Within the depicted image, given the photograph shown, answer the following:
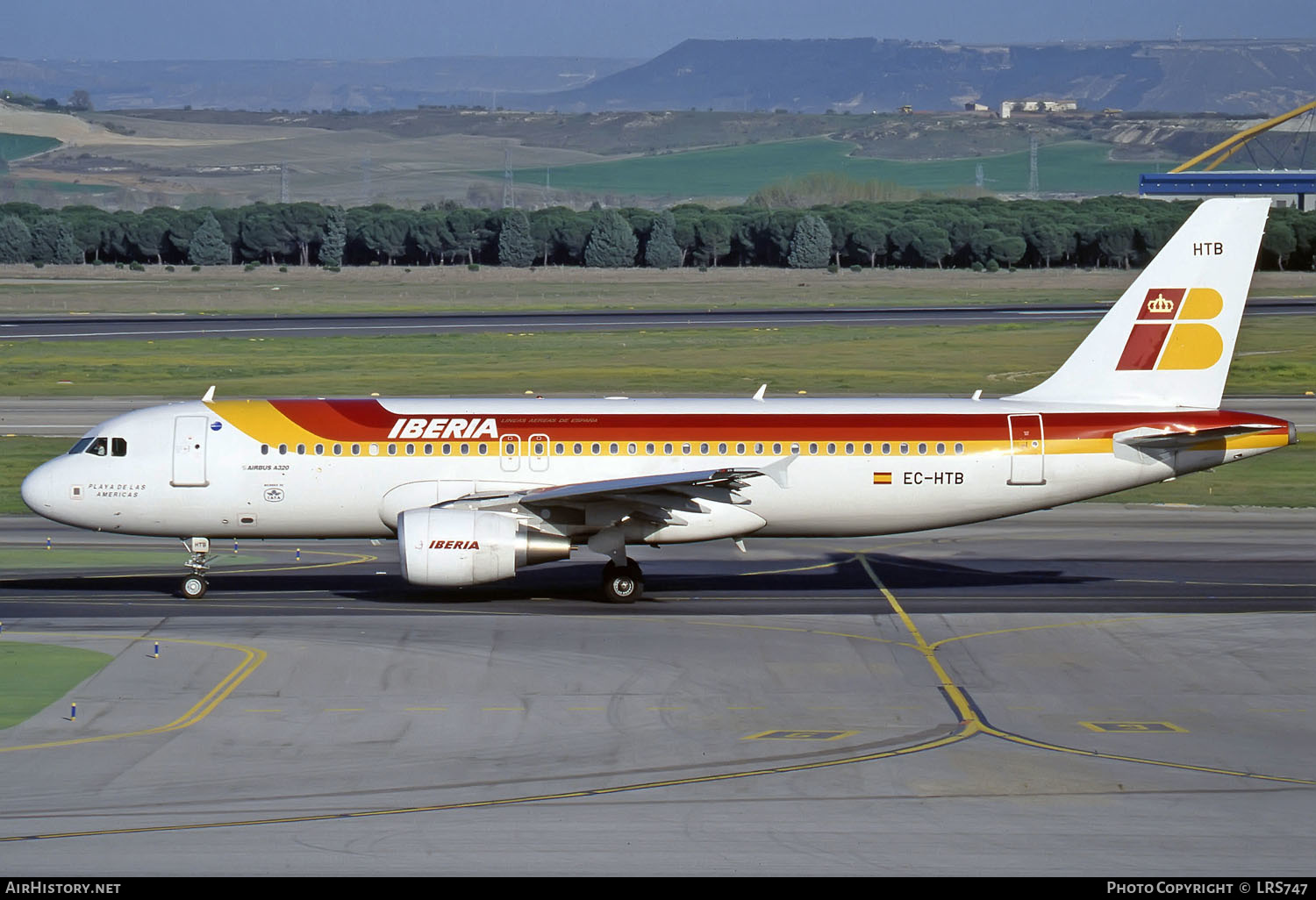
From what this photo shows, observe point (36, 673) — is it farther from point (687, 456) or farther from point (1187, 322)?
point (1187, 322)

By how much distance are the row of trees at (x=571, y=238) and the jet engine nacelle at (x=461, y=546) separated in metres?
120

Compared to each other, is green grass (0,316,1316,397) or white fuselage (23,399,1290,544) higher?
white fuselage (23,399,1290,544)

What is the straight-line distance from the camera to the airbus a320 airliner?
33406 mm

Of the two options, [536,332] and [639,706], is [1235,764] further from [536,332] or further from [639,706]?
[536,332]

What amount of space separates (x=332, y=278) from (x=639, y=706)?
11959cm

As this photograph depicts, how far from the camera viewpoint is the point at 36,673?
27.0m

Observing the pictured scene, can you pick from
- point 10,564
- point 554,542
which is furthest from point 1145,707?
point 10,564

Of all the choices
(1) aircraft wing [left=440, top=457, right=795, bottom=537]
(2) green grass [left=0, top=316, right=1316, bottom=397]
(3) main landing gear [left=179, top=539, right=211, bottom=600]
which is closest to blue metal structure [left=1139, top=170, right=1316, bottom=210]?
(2) green grass [left=0, top=316, right=1316, bottom=397]

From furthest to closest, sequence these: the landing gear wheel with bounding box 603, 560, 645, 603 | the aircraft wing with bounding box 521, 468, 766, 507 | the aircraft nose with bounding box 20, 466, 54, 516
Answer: the landing gear wheel with bounding box 603, 560, 645, 603
the aircraft nose with bounding box 20, 466, 54, 516
the aircraft wing with bounding box 521, 468, 766, 507

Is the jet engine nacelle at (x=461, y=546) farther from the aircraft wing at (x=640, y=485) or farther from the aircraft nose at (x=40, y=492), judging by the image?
the aircraft nose at (x=40, y=492)

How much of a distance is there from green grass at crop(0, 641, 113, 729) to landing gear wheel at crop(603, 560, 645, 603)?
1041 cm

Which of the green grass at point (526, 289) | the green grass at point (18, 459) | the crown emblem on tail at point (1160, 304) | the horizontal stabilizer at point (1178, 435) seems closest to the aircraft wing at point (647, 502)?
the horizontal stabilizer at point (1178, 435)

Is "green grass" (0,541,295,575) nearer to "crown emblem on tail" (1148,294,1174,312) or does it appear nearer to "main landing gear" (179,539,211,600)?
"main landing gear" (179,539,211,600)

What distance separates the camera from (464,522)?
31.8 m
